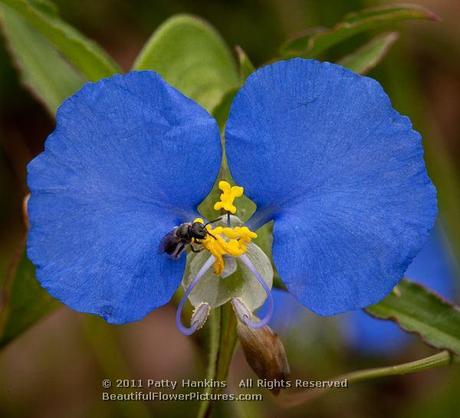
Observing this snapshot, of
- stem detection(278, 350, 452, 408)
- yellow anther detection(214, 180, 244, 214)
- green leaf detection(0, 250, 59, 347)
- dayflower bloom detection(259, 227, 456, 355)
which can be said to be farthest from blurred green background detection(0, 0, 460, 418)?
yellow anther detection(214, 180, 244, 214)

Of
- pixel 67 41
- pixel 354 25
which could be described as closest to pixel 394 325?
pixel 354 25

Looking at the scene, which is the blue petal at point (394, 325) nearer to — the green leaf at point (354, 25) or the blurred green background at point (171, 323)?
the blurred green background at point (171, 323)

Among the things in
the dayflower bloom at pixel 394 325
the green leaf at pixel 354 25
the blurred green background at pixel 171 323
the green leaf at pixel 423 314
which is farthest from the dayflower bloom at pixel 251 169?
the dayflower bloom at pixel 394 325

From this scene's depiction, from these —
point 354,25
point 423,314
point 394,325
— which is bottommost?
point 394,325

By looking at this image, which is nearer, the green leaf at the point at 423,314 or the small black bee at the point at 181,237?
the small black bee at the point at 181,237

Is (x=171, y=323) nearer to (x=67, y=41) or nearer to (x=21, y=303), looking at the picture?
(x=21, y=303)

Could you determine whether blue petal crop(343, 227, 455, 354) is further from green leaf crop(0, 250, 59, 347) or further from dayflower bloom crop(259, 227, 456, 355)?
green leaf crop(0, 250, 59, 347)

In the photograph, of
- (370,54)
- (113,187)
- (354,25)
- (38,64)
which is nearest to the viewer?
(113,187)
